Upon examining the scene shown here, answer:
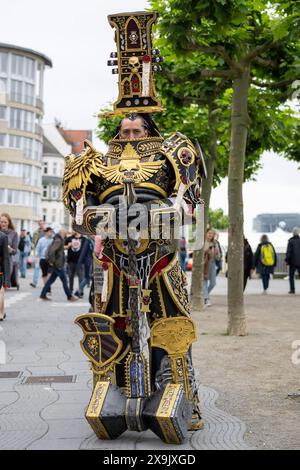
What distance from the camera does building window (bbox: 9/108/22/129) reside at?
7038 centimetres

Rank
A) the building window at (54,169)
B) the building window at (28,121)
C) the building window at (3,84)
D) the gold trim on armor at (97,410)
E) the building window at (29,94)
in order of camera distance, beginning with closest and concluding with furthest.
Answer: the gold trim on armor at (97,410) → the building window at (3,84) → the building window at (29,94) → the building window at (28,121) → the building window at (54,169)

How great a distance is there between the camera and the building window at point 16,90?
6956 cm

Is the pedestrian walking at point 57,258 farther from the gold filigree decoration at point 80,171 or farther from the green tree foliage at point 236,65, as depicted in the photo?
the gold filigree decoration at point 80,171

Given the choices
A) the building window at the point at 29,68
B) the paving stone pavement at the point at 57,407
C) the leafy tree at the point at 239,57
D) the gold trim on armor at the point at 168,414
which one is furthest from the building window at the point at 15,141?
the gold trim on armor at the point at 168,414

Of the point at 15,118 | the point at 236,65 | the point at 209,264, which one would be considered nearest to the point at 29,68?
the point at 15,118

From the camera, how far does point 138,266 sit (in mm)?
5348

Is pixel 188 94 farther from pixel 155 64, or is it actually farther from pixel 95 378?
pixel 95 378

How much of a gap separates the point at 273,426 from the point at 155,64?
2929 millimetres

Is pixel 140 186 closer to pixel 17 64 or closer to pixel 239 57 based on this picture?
pixel 239 57

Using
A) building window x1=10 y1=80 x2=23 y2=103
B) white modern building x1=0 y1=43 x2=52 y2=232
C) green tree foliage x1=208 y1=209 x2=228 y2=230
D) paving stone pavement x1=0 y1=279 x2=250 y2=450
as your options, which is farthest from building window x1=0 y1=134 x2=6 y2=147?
paving stone pavement x1=0 y1=279 x2=250 y2=450

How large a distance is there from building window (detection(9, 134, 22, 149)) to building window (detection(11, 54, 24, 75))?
19.7ft

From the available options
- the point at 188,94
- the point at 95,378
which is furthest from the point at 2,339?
the point at 188,94

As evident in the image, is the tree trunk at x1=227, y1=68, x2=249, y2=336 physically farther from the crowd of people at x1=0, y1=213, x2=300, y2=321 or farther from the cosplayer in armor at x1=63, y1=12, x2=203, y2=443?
the cosplayer in armor at x1=63, y1=12, x2=203, y2=443

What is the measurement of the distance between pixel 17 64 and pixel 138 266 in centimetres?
6742
